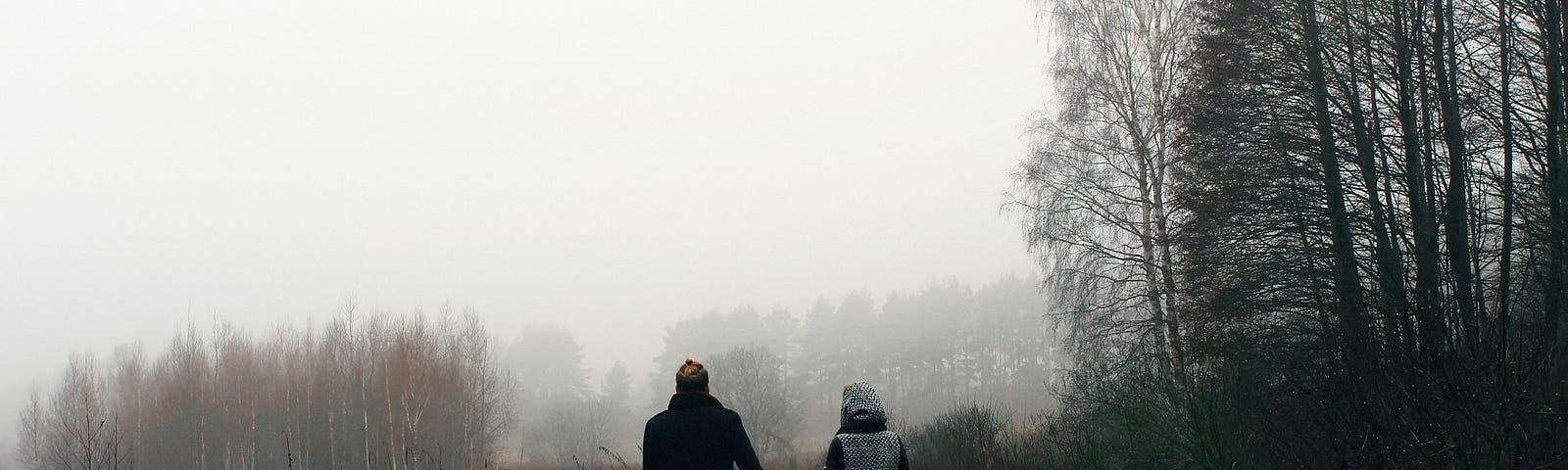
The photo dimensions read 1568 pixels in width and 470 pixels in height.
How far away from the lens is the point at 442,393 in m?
43.0

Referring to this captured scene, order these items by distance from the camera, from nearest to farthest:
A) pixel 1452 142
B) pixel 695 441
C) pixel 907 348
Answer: pixel 695 441
pixel 1452 142
pixel 907 348

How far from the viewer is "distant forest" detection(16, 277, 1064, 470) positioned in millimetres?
43000

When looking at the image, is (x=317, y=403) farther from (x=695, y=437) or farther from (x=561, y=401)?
(x=695, y=437)

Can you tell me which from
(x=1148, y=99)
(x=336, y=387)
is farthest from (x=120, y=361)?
(x=1148, y=99)

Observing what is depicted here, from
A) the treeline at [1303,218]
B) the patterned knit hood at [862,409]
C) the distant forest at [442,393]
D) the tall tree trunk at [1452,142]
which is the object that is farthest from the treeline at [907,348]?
the patterned knit hood at [862,409]

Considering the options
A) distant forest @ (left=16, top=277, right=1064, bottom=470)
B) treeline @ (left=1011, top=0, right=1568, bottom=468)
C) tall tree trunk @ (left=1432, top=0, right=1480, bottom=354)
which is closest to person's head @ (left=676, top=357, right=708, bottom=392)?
treeline @ (left=1011, top=0, right=1568, bottom=468)

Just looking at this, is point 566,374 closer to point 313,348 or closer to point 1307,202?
point 313,348

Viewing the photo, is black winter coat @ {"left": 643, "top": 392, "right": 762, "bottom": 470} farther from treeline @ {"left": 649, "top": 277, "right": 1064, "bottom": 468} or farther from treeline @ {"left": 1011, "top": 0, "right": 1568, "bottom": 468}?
treeline @ {"left": 649, "top": 277, "right": 1064, "bottom": 468}

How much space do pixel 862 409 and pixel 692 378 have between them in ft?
4.06

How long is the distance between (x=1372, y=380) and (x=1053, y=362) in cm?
6457

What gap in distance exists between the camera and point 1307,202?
12477 millimetres

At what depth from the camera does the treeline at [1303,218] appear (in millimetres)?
8492

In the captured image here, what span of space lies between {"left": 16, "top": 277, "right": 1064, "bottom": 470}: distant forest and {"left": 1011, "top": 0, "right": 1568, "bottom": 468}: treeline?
18775 mm

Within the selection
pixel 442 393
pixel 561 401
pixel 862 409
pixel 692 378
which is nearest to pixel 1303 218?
pixel 862 409
